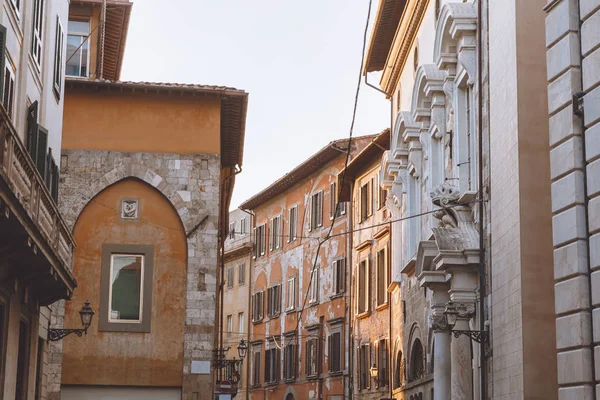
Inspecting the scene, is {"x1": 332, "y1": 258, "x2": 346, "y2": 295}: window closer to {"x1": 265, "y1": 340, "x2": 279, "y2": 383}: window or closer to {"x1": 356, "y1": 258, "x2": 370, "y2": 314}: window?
{"x1": 356, "y1": 258, "x2": 370, "y2": 314}: window

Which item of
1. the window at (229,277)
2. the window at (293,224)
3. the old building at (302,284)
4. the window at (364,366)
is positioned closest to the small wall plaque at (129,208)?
the window at (364,366)

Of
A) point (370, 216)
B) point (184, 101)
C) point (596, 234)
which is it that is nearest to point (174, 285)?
point (184, 101)

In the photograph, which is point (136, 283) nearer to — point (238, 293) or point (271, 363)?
point (271, 363)

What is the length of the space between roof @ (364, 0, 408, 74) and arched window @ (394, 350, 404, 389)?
26.2 ft

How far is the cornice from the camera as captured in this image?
28016 mm

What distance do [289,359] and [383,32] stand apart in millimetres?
21265

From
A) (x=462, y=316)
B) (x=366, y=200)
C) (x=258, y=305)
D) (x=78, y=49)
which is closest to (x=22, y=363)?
(x=462, y=316)

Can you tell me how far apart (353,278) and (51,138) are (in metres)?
20.5

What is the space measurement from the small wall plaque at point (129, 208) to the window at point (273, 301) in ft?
77.1

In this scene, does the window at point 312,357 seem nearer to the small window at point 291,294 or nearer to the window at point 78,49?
the small window at point 291,294

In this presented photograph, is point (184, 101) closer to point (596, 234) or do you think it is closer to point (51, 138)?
point (51, 138)

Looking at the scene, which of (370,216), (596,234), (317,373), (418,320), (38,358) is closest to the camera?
(596,234)

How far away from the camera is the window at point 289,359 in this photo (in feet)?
163

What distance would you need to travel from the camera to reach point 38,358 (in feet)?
78.1
